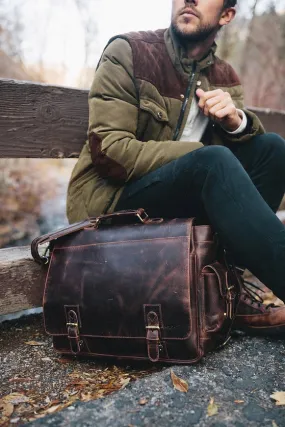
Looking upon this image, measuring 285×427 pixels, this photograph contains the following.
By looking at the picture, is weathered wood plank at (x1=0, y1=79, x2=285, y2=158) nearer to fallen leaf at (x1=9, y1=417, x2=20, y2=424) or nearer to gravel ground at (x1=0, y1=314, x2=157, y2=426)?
gravel ground at (x1=0, y1=314, x2=157, y2=426)

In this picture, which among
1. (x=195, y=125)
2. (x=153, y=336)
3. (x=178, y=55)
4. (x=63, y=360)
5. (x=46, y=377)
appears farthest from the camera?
(x=195, y=125)

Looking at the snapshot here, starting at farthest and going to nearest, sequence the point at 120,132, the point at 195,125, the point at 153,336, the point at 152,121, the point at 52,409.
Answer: the point at 195,125 < the point at 152,121 < the point at 120,132 < the point at 153,336 < the point at 52,409

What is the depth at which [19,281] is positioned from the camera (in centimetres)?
214

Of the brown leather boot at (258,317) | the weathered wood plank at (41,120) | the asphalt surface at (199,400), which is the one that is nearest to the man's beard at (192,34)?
the weathered wood plank at (41,120)

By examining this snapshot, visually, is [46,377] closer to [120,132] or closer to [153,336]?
[153,336]

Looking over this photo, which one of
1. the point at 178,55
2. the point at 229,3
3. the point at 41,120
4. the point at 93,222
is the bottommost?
the point at 93,222

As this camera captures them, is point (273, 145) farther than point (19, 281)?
Yes

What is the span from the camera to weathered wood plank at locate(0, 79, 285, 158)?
2.19 m

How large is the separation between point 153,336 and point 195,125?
128cm

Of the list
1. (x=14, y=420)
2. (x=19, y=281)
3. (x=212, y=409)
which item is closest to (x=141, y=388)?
(x=212, y=409)

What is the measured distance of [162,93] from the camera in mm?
2203

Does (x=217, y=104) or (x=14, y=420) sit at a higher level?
(x=217, y=104)

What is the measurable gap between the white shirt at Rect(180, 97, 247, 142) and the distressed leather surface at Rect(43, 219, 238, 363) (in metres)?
0.80

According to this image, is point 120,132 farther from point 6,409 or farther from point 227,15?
point 6,409
